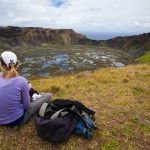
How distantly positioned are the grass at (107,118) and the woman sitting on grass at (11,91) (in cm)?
76

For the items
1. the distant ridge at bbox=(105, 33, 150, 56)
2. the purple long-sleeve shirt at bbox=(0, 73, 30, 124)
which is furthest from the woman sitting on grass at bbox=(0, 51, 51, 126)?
the distant ridge at bbox=(105, 33, 150, 56)

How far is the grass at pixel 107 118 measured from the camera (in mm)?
8141

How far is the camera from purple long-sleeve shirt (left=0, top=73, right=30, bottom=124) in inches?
325

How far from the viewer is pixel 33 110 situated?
31.0 feet

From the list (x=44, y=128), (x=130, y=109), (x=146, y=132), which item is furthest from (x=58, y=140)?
(x=130, y=109)

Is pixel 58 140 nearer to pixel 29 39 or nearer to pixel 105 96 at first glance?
pixel 105 96

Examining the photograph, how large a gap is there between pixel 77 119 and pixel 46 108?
4.14 feet

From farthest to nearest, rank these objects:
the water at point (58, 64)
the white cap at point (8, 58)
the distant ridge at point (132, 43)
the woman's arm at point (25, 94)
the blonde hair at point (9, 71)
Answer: the distant ridge at point (132, 43), the water at point (58, 64), the woman's arm at point (25, 94), the blonde hair at point (9, 71), the white cap at point (8, 58)

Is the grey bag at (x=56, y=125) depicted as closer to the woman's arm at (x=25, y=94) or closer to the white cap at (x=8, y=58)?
the woman's arm at (x=25, y=94)

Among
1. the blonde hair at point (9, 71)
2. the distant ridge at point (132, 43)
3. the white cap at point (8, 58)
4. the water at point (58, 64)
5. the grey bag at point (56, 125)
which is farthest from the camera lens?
the distant ridge at point (132, 43)

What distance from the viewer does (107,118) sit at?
10.2 metres

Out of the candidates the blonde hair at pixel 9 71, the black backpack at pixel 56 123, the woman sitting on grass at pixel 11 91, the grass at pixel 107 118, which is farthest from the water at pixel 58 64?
the black backpack at pixel 56 123

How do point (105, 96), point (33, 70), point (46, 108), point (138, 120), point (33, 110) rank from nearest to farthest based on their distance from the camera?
point (46, 108) → point (33, 110) → point (138, 120) → point (105, 96) → point (33, 70)

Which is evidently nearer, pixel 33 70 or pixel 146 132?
pixel 146 132
